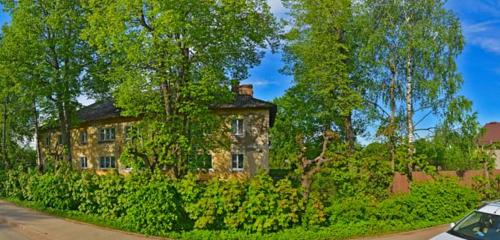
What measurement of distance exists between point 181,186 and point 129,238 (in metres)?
1.97

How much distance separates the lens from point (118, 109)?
35.3 m

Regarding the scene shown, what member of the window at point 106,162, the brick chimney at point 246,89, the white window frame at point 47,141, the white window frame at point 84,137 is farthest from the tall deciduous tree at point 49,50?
the white window frame at point 47,141

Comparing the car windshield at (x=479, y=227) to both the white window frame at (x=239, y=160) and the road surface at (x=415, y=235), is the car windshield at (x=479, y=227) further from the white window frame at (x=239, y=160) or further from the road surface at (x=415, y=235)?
the white window frame at (x=239, y=160)

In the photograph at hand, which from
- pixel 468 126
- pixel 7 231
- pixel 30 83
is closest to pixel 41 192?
pixel 7 231

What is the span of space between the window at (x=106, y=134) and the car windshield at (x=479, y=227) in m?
37.0

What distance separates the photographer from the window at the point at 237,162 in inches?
1390

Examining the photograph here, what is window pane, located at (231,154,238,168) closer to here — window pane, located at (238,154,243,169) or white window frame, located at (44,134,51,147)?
window pane, located at (238,154,243,169)

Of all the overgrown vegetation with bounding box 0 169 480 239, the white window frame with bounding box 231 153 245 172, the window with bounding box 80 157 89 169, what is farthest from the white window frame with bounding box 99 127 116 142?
the overgrown vegetation with bounding box 0 169 480 239

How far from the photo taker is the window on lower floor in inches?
1390

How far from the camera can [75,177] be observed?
16141mm

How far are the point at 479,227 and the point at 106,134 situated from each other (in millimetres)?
38402

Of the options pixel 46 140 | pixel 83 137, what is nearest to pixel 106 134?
pixel 83 137

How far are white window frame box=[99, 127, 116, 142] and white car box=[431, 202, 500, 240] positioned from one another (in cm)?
3681

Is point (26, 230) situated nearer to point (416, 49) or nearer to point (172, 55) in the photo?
point (172, 55)
